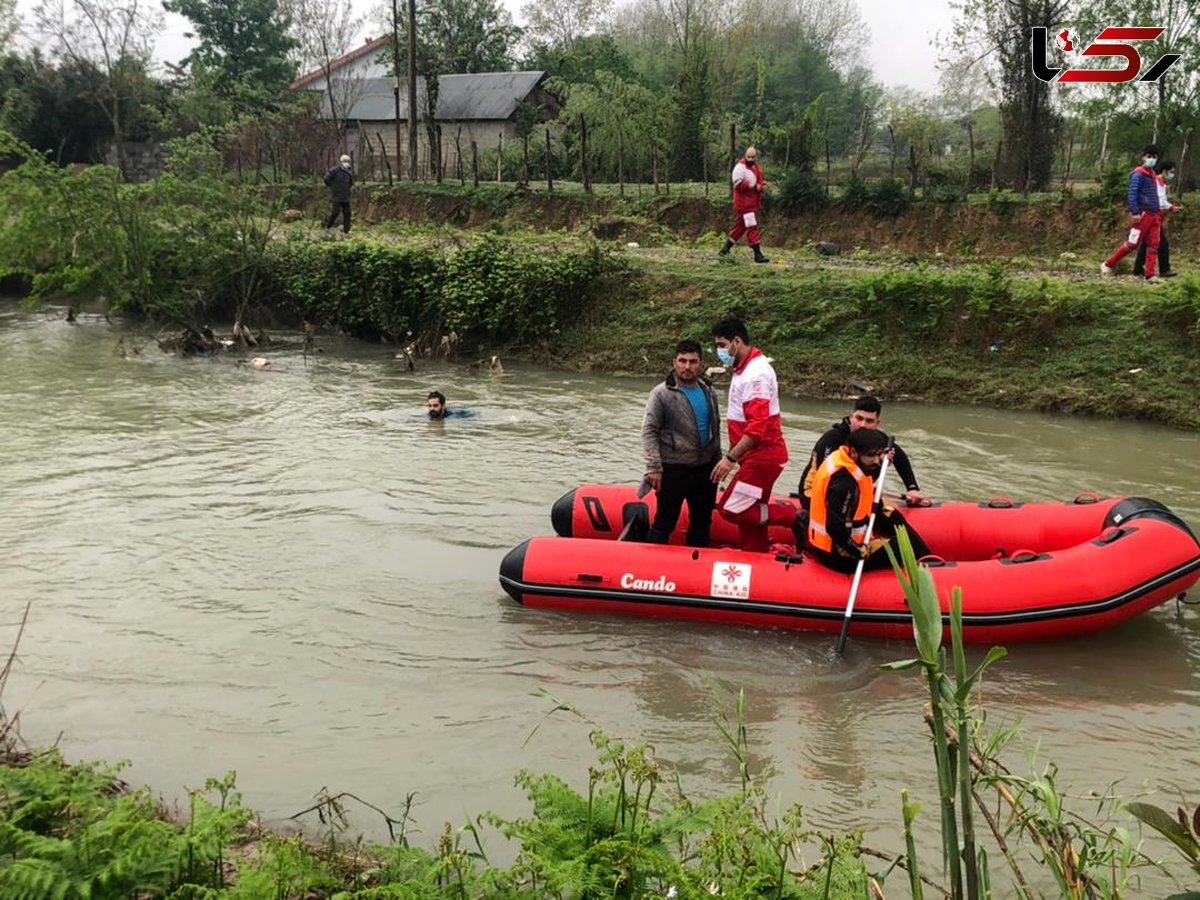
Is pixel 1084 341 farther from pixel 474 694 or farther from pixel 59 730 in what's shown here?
pixel 59 730

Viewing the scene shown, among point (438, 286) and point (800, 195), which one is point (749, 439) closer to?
point (438, 286)

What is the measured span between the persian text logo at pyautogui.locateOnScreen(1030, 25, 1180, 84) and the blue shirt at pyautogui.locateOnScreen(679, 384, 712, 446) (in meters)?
17.4

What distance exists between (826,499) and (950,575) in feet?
2.72

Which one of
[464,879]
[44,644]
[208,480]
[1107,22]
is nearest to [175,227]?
[208,480]

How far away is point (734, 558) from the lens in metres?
6.43

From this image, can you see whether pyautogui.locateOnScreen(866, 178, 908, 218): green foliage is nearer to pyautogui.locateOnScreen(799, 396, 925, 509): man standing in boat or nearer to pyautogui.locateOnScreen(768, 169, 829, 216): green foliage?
pyautogui.locateOnScreen(768, 169, 829, 216): green foliage

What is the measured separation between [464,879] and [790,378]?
34.5ft

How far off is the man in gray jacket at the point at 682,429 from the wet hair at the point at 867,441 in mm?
917

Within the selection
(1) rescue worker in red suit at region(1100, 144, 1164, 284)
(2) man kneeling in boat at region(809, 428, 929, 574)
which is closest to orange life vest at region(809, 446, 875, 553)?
(2) man kneeling in boat at region(809, 428, 929, 574)

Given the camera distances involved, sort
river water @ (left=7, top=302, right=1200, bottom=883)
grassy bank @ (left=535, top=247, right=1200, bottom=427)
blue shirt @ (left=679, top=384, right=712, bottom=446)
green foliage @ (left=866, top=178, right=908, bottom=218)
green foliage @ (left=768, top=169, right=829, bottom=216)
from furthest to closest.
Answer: green foliage @ (left=768, top=169, right=829, bottom=216)
green foliage @ (left=866, top=178, right=908, bottom=218)
grassy bank @ (left=535, top=247, right=1200, bottom=427)
blue shirt @ (left=679, top=384, right=712, bottom=446)
river water @ (left=7, top=302, right=1200, bottom=883)

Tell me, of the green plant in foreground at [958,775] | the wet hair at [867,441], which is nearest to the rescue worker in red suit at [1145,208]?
the wet hair at [867,441]

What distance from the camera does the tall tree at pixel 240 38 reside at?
121 ft

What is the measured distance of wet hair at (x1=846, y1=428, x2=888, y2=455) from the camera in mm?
5938

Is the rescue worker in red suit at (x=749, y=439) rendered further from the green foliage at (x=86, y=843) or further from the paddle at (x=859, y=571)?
the green foliage at (x=86, y=843)
